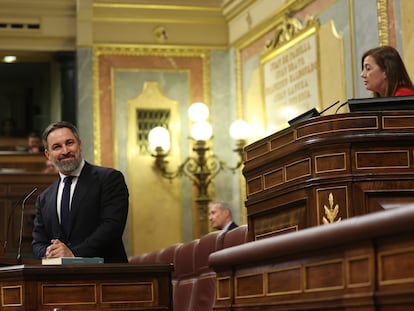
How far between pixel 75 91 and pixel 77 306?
6810 mm

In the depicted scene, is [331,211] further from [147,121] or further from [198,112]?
[147,121]

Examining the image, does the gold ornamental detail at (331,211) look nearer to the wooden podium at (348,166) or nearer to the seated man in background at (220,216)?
the wooden podium at (348,166)

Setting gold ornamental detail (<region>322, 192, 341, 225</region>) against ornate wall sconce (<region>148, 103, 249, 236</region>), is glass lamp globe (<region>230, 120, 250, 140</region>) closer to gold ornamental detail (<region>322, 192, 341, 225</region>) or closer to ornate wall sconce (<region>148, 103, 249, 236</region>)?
ornate wall sconce (<region>148, 103, 249, 236</region>)

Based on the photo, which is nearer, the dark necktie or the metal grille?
the dark necktie

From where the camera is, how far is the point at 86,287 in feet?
14.9

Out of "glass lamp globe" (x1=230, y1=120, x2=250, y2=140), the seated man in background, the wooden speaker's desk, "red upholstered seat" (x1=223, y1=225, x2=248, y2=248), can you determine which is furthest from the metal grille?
the wooden speaker's desk

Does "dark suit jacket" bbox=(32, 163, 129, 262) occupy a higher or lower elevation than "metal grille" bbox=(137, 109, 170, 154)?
lower

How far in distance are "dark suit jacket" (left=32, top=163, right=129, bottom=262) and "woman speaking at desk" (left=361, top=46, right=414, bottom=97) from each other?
4.44 ft

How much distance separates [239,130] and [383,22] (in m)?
2.97

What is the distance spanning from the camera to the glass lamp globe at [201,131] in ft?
34.4

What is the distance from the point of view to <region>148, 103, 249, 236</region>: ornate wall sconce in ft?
34.2

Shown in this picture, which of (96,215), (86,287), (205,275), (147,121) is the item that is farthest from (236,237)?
(147,121)

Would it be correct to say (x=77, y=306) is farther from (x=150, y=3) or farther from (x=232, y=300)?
(x=150, y=3)

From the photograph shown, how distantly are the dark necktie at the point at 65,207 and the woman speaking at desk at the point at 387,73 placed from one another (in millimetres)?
1580
